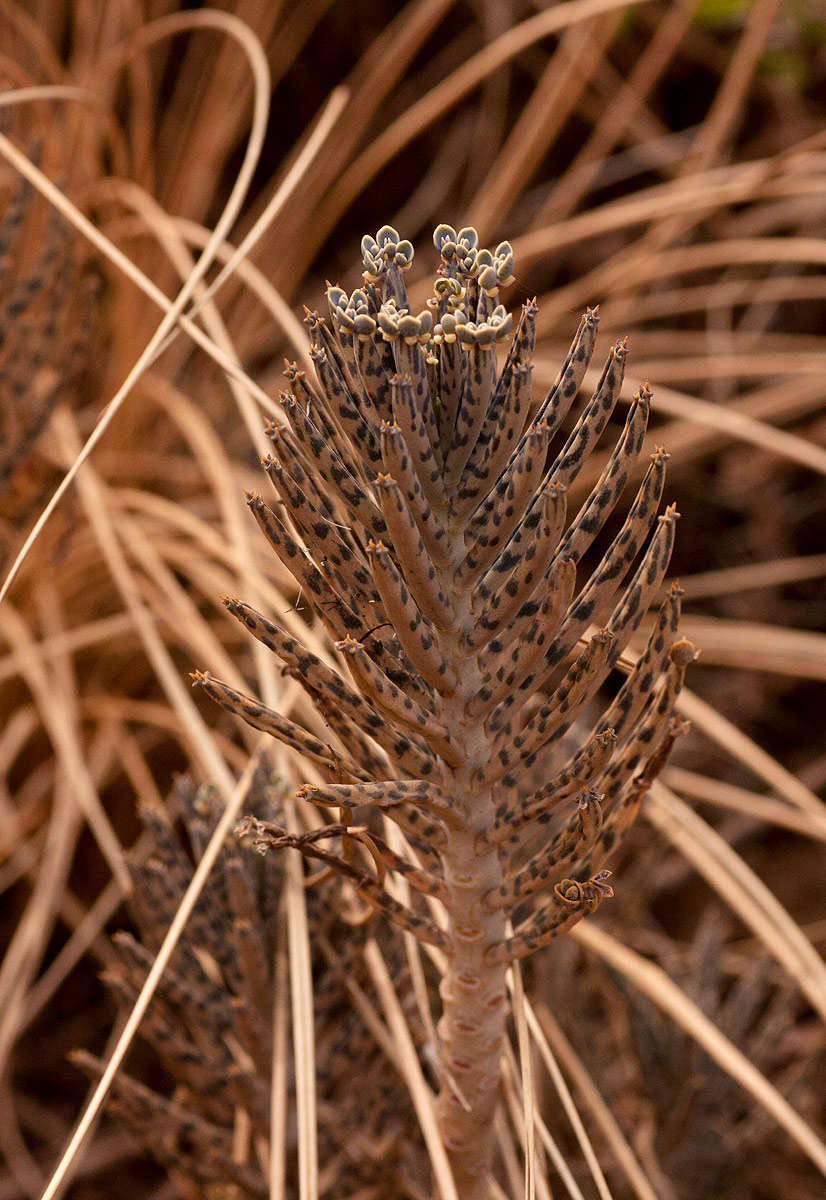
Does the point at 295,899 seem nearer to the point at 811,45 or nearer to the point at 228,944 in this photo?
the point at 228,944

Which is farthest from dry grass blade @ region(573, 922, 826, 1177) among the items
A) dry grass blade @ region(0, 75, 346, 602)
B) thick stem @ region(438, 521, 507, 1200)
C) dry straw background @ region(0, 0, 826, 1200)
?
dry grass blade @ region(0, 75, 346, 602)

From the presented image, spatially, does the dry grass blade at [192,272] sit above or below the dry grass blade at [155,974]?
above

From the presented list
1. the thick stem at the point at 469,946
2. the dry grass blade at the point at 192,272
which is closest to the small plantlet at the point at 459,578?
the thick stem at the point at 469,946

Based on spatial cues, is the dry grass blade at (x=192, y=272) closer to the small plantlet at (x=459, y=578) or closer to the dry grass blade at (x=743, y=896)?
the small plantlet at (x=459, y=578)

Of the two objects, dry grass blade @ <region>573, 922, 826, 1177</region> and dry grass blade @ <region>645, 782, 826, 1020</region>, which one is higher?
dry grass blade @ <region>645, 782, 826, 1020</region>

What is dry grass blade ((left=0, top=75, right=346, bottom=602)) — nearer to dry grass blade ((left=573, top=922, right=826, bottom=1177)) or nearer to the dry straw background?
the dry straw background

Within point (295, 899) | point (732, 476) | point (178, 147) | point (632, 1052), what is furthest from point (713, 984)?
point (178, 147)
